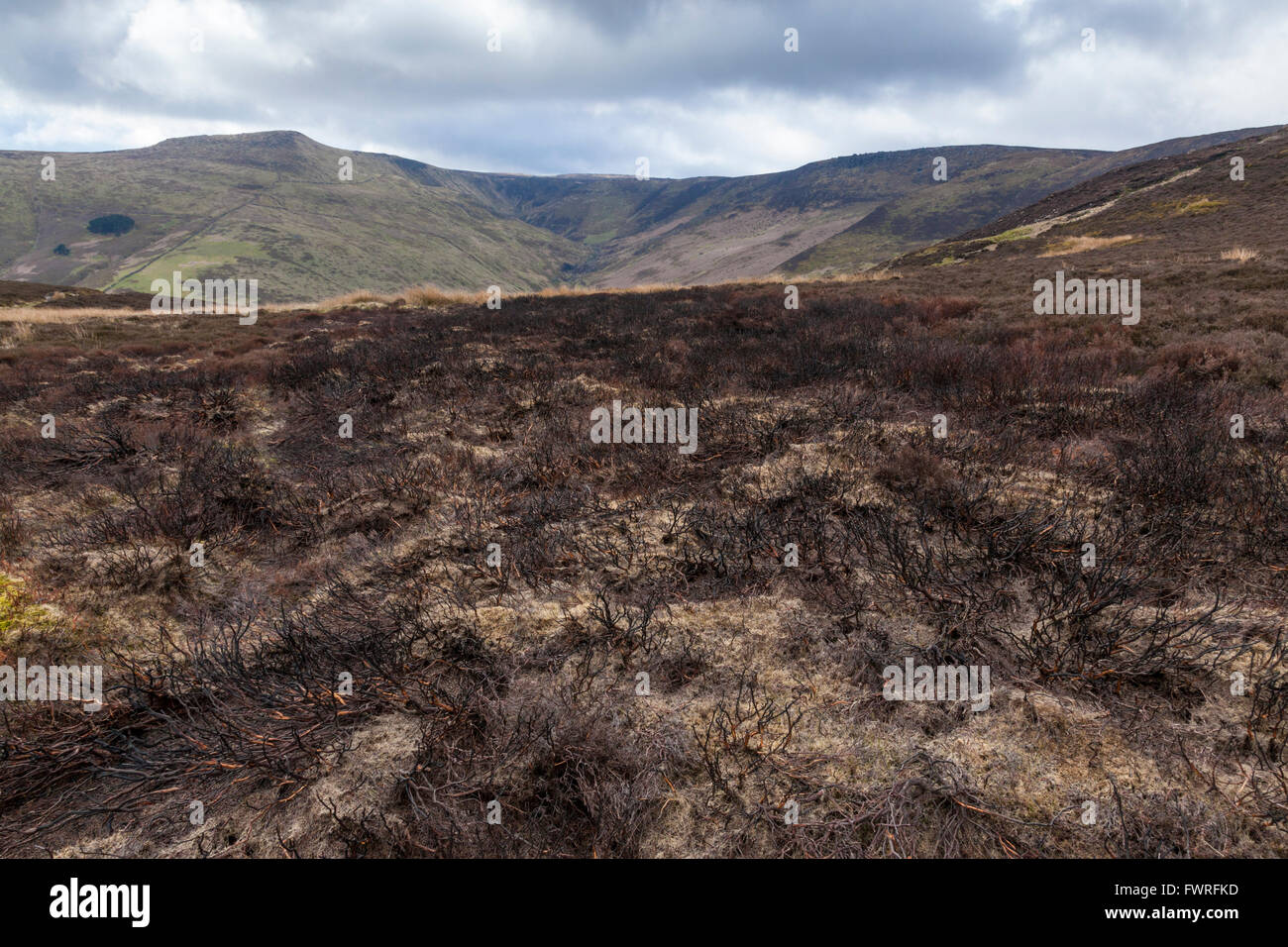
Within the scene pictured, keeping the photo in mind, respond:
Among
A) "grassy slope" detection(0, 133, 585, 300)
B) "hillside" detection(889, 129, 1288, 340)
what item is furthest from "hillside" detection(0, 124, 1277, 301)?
"hillside" detection(889, 129, 1288, 340)

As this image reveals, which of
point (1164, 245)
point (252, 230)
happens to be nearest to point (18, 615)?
point (1164, 245)

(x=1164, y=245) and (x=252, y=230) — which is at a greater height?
(x=252, y=230)

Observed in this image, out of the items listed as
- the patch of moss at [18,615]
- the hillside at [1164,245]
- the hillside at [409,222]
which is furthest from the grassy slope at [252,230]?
the hillside at [1164,245]

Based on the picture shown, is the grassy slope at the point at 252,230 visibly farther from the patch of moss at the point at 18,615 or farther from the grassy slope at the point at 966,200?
the patch of moss at the point at 18,615

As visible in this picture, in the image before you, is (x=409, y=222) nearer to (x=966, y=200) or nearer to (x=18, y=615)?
(x=966, y=200)

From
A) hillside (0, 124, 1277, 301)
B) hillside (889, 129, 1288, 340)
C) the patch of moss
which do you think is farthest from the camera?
hillside (0, 124, 1277, 301)

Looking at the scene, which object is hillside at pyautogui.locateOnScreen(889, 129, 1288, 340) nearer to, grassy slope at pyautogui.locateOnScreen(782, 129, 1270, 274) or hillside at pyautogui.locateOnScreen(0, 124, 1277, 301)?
hillside at pyautogui.locateOnScreen(0, 124, 1277, 301)

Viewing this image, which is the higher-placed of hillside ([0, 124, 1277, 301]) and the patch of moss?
hillside ([0, 124, 1277, 301])
